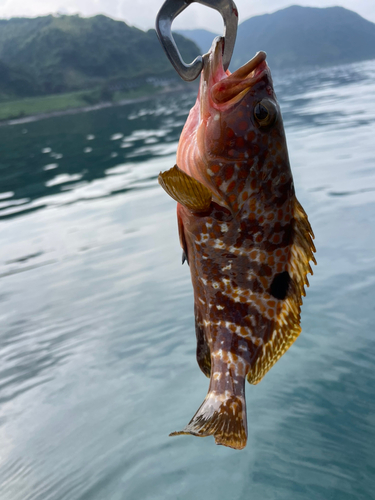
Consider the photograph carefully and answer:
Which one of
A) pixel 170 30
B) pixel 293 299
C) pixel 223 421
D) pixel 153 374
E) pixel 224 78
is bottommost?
pixel 153 374

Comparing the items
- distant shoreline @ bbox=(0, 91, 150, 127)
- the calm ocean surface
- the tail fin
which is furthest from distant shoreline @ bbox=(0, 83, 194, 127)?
the tail fin

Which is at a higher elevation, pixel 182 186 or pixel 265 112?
pixel 265 112

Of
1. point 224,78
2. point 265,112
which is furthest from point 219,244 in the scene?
point 224,78

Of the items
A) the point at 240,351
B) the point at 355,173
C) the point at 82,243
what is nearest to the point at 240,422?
the point at 240,351

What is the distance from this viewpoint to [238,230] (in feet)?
8.47

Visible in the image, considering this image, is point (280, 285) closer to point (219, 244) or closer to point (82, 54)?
point (219, 244)

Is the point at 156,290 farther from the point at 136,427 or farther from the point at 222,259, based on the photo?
the point at 222,259

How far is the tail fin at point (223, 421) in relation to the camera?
2.51 meters

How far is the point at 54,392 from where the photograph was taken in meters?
6.86

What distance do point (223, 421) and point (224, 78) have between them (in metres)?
1.73

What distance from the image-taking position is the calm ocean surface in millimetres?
5238

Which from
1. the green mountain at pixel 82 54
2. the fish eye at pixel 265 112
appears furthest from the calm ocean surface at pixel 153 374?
the green mountain at pixel 82 54

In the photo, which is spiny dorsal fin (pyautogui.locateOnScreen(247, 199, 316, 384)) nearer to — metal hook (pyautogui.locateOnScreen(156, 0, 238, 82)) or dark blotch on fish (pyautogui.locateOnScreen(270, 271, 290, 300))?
dark blotch on fish (pyautogui.locateOnScreen(270, 271, 290, 300))

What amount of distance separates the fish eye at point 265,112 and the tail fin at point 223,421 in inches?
56.2
